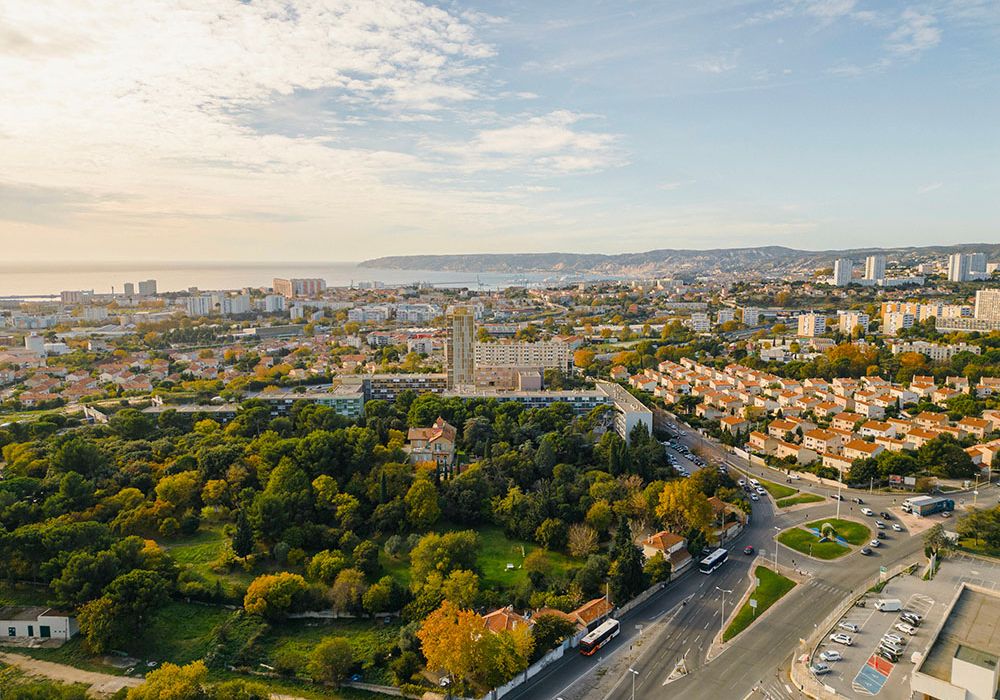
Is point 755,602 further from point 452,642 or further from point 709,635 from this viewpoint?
point 452,642

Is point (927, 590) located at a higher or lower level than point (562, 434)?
lower

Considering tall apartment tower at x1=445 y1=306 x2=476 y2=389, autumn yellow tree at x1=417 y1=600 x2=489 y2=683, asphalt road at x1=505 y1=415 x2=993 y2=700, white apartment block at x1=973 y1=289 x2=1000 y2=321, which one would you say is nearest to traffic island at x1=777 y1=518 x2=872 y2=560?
asphalt road at x1=505 y1=415 x2=993 y2=700

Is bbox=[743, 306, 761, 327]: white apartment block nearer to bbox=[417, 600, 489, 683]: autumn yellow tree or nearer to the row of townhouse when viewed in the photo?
the row of townhouse

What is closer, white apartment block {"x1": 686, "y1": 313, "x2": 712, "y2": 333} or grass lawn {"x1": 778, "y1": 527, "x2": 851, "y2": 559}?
grass lawn {"x1": 778, "y1": 527, "x2": 851, "y2": 559}

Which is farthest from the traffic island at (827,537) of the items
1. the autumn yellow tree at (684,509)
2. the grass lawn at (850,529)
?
the autumn yellow tree at (684,509)

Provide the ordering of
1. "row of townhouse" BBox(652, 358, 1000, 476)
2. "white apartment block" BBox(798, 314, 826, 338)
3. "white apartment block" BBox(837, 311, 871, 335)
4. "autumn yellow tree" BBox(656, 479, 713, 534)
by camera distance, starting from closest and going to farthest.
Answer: "autumn yellow tree" BBox(656, 479, 713, 534) → "row of townhouse" BBox(652, 358, 1000, 476) → "white apartment block" BBox(837, 311, 871, 335) → "white apartment block" BBox(798, 314, 826, 338)

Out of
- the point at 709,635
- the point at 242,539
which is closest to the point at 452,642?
the point at 709,635

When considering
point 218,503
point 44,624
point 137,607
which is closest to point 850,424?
point 218,503

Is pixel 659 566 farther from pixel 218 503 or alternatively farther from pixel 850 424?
pixel 850 424
